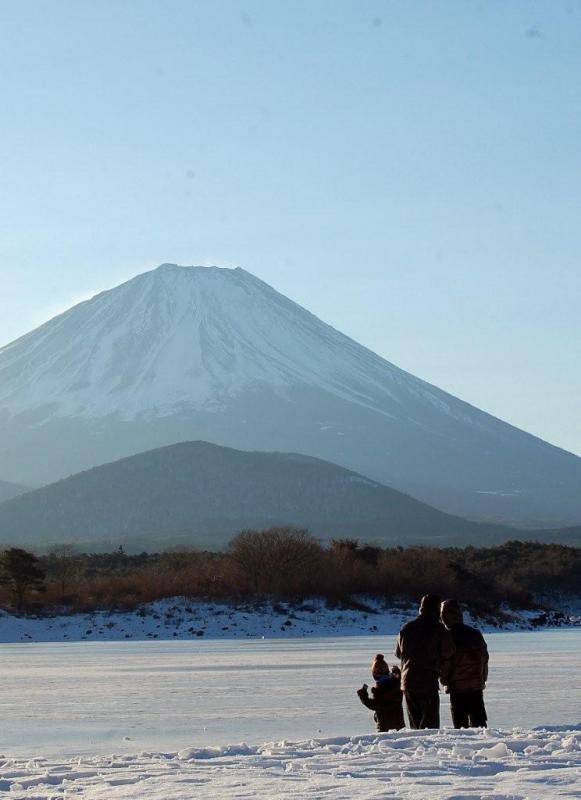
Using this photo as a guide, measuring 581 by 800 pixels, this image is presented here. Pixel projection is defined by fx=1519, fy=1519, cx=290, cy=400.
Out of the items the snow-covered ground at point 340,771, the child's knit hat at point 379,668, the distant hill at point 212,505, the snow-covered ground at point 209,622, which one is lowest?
the snow-covered ground at point 340,771

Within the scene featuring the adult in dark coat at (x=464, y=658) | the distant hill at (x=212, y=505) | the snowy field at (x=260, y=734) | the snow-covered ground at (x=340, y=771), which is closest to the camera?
the snow-covered ground at (x=340, y=771)

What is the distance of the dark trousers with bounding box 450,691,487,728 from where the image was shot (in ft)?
44.8

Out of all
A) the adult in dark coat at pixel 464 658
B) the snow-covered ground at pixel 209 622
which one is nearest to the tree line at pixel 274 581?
the snow-covered ground at pixel 209 622

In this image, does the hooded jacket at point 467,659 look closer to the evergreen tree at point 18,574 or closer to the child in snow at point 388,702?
the child in snow at point 388,702

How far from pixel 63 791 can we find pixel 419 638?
3.90 m

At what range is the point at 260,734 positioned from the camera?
15820 millimetres

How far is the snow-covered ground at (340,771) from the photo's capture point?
1003 centimetres

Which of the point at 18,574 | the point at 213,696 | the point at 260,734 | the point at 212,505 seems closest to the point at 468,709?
the point at 260,734

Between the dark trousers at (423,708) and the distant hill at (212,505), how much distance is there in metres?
138

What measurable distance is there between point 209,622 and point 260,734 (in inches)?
1258

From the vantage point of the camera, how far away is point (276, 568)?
54.3m

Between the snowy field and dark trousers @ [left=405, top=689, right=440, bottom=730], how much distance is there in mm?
522

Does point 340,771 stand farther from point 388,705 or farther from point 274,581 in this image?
point 274,581

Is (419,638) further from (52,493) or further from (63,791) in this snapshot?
(52,493)
